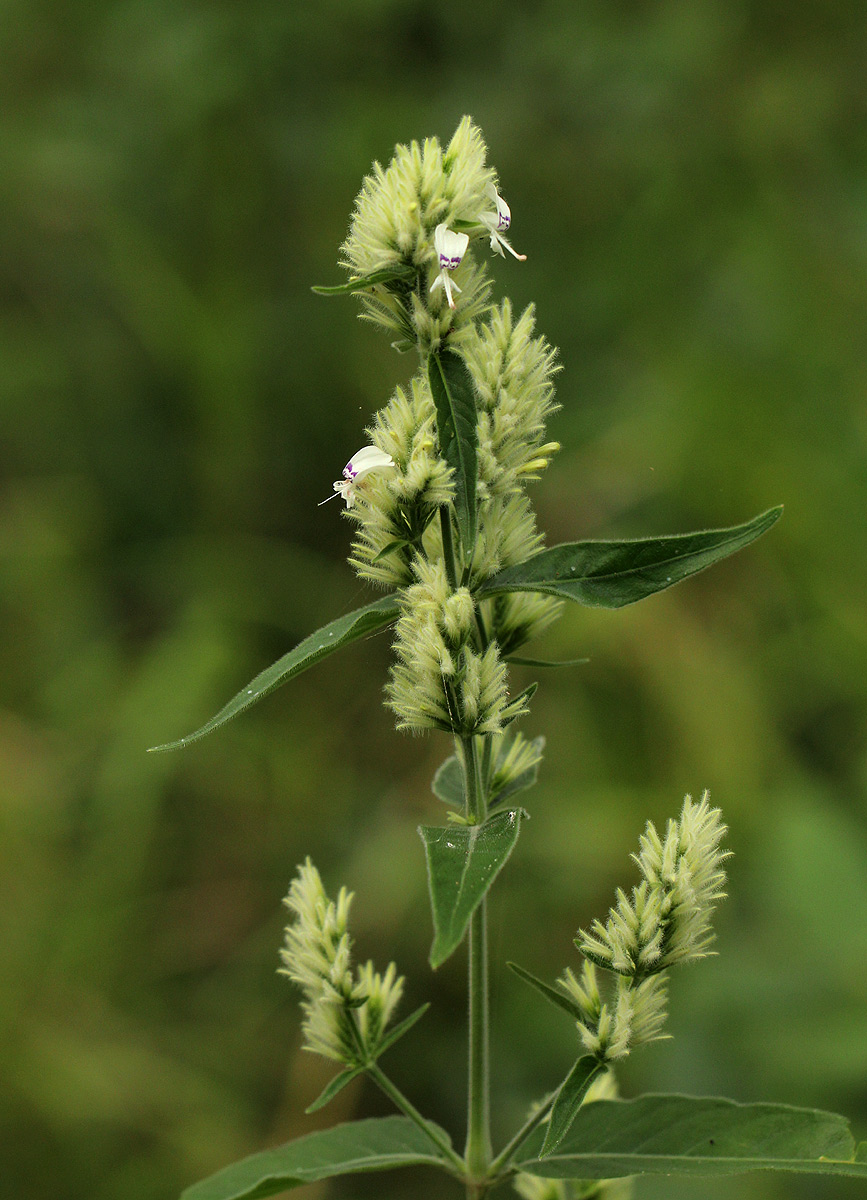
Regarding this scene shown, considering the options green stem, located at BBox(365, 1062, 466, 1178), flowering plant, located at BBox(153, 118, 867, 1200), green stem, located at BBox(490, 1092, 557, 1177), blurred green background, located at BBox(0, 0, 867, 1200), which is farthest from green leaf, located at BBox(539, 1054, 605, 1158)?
blurred green background, located at BBox(0, 0, 867, 1200)

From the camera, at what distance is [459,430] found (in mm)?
1125

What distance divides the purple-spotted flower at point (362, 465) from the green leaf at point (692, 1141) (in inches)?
32.0

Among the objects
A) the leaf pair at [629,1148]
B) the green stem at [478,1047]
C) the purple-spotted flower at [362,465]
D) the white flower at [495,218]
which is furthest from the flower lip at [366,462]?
the leaf pair at [629,1148]

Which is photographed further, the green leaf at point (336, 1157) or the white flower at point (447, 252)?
the green leaf at point (336, 1157)

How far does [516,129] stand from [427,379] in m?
3.85

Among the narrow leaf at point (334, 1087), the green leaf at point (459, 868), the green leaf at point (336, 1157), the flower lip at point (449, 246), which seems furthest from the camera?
the green leaf at point (336, 1157)

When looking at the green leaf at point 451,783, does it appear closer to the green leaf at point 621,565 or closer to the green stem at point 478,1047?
the green stem at point 478,1047

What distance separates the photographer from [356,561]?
4.01ft

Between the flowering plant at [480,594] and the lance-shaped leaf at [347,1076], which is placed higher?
the flowering plant at [480,594]

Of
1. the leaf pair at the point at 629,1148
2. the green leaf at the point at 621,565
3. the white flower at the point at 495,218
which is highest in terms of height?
the white flower at the point at 495,218

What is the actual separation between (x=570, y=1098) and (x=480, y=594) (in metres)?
0.54

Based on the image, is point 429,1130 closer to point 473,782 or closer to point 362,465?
point 473,782

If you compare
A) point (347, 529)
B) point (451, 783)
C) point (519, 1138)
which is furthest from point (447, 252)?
point (347, 529)

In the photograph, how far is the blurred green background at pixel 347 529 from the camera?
318cm
